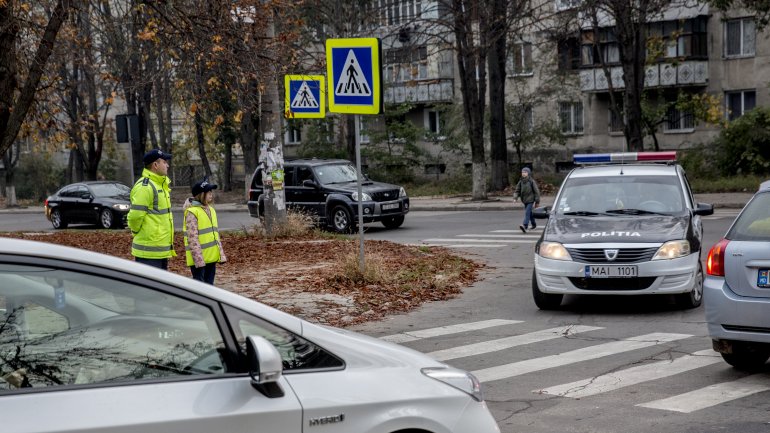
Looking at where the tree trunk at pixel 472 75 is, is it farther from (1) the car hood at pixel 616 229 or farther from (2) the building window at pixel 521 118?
(1) the car hood at pixel 616 229

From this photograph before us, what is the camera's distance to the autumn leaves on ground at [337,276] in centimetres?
1280

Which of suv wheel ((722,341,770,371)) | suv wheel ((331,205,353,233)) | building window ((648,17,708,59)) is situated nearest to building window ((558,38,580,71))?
building window ((648,17,708,59))

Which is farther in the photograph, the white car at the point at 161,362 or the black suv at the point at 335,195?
the black suv at the point at 335,195

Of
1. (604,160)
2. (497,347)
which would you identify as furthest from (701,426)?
(604,160)

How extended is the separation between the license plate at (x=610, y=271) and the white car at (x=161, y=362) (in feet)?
24.9

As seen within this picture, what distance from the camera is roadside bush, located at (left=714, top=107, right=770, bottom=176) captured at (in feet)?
123

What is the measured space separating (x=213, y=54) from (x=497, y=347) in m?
5.89

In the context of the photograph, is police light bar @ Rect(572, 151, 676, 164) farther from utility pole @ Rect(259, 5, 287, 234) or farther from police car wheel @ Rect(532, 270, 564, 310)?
utility pole @ Rect(259, 5, 287, 234)

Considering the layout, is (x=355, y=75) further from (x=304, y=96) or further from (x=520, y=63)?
(x=520, y=63)

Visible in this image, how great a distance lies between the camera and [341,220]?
25828 mm

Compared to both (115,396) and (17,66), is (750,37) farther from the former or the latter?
(115,396)

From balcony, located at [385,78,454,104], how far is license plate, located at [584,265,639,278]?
148ft

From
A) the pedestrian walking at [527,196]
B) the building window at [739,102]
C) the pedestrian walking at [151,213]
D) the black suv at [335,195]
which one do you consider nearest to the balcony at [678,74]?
the building window at [739,102]

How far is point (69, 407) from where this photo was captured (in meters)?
3.48
